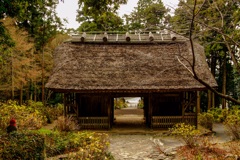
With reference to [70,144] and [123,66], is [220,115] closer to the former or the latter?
[123,66]

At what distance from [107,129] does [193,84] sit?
596 cm

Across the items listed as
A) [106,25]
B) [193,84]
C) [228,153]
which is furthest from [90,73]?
[106,25]

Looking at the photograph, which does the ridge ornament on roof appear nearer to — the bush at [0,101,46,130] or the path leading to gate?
the path leading to gate

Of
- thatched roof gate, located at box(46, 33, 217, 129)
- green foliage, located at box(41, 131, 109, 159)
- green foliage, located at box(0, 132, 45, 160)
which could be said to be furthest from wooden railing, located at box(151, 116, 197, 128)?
green foliage, located at box(0, 132, 45, 160)

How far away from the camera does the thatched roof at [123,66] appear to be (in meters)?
15.5

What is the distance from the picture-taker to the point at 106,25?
105ft

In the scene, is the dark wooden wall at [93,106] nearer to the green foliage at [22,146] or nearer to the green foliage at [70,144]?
the green foliage at [70,144]

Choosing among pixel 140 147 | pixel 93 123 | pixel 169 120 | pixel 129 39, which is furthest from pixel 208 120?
pixel 129 39

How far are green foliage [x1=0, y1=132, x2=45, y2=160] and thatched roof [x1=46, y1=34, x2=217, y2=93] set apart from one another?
24.8 feet

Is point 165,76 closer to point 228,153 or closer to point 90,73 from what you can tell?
point 90,73

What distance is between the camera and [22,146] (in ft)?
24.3

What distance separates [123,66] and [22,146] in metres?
10.4

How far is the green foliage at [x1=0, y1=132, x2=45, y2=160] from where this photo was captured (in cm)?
717

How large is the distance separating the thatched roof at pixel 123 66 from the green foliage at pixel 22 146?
24.8 feet
